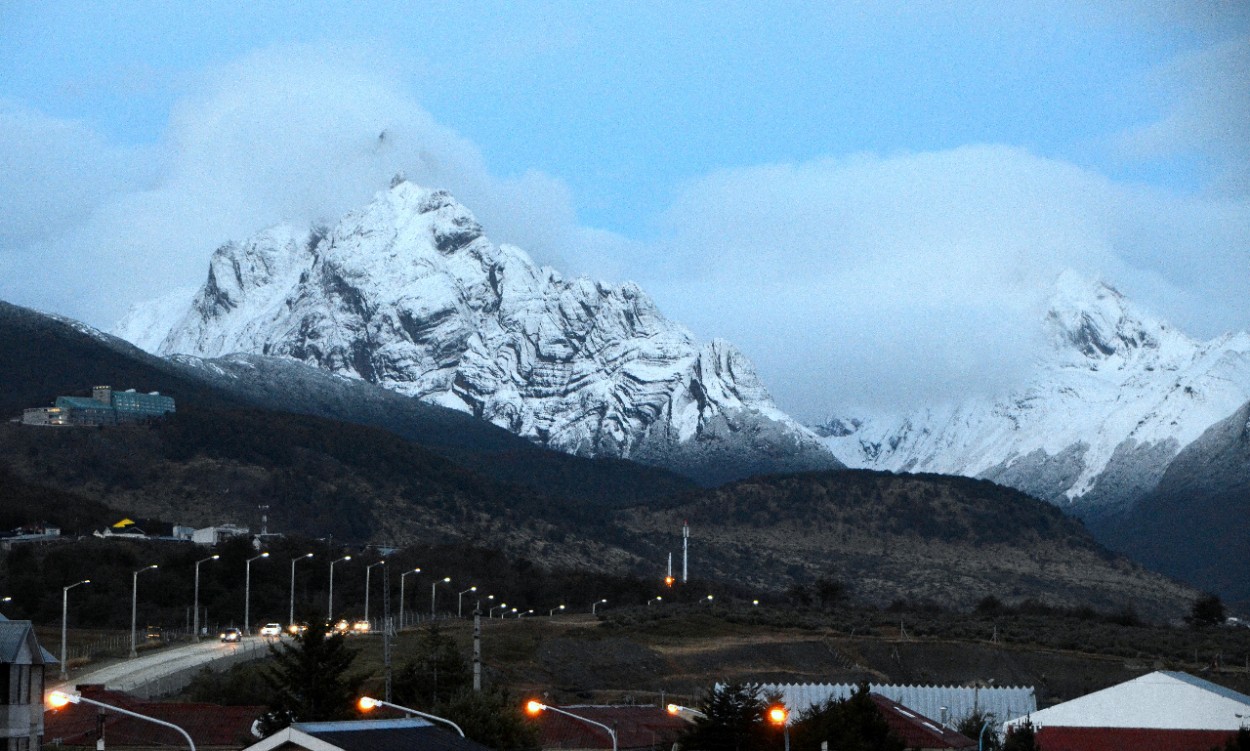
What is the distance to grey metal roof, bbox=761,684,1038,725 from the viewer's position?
9000 cm

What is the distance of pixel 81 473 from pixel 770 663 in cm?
9847

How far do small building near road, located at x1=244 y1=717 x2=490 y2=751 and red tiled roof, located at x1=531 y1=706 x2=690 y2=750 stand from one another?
1575cm

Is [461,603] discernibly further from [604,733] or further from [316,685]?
[316,685]

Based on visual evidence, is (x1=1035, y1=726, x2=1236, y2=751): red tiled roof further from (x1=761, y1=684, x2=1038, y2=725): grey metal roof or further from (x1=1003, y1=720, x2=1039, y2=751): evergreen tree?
(x1=761, y1=684, x2=1038, y2=725): grey metal roof

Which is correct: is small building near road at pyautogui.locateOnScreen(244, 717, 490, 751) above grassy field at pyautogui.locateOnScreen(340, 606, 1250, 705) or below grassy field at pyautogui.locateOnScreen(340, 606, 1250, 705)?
above

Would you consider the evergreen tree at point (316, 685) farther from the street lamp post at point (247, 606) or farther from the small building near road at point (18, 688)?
the street lamp post at point (247, 606)

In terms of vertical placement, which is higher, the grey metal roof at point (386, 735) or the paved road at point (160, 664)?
the grey metal roof at point (386, 735)

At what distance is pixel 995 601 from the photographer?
166m

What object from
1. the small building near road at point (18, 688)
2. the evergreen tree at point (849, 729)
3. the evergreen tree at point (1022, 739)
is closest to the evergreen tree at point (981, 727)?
the evergreen tree at point (1022, 739)

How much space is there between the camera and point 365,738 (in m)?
39.8

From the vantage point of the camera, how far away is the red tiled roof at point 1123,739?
7125 centimetres

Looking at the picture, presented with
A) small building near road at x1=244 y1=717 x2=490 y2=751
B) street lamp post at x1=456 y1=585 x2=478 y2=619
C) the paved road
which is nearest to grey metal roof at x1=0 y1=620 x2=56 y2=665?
small building near road at x1=244 y1=717 x2=490 y2=751

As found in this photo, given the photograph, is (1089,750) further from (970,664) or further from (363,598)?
(363,598)

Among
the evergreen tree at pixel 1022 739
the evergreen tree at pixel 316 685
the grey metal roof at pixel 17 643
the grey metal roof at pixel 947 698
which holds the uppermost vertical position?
the grey metal roof at pixel 17 643
